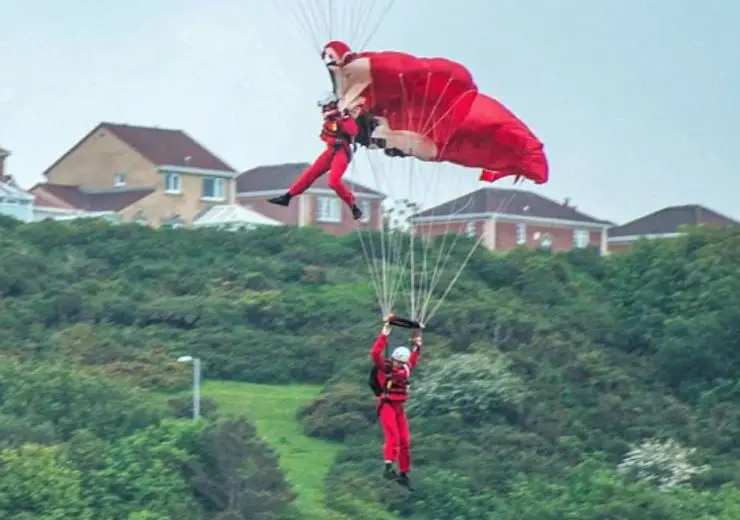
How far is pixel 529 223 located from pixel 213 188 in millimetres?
12864

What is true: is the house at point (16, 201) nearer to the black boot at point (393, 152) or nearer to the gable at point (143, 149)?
the gable at point (143, 149)

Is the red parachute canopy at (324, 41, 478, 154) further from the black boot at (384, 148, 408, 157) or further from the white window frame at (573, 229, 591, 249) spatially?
the white window frame at (573, 229, 591, 249)

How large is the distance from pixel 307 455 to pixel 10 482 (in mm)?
7543

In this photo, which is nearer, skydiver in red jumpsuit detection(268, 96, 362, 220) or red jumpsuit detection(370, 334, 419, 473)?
skydiver in red jumpsuit detection(268, 96, 362, 220)

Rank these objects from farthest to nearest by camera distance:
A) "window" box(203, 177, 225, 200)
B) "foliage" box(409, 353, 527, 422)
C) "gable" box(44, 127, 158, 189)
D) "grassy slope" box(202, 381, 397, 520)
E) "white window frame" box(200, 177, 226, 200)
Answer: "window" box(203, 177, 225, 200)
"white window frame" box(200, 177, 226, 200)
"gable" box(44, 127, 158, 189)
"foliage" box(409, 353, 527, 422)
"grassy slope" box(202, 381, 397, 520)

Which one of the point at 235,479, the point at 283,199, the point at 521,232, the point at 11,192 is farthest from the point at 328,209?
the point at 283,199

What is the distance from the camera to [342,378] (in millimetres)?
40906

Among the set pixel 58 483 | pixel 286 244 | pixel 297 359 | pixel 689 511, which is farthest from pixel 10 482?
pixel 286 244

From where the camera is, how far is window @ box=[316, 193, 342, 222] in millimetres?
76375

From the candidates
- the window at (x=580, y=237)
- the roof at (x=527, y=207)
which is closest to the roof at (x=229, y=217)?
the roof at (x=527, y=207)

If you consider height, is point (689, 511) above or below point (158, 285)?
below

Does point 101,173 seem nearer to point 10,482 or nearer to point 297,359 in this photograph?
point 297,359

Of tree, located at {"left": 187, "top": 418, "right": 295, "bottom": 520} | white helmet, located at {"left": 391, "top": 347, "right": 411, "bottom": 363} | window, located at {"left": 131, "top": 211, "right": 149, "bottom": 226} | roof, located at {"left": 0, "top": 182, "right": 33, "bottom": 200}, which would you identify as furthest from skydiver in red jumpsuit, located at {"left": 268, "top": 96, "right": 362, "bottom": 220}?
roof, located at {"left": 0, "top": 182, "right": 33, "bottom": 200}

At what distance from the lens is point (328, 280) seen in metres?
50.6
